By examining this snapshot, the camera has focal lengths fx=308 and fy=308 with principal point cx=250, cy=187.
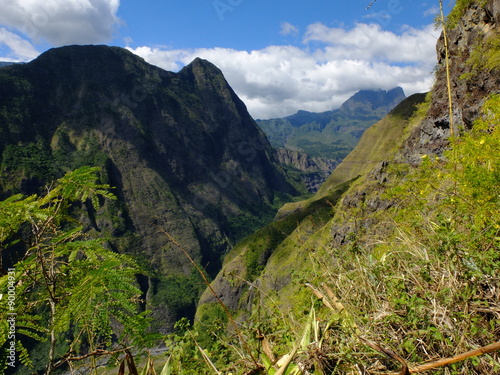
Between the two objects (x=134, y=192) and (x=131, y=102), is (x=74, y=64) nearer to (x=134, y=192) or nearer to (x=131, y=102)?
(x=131, y=102)

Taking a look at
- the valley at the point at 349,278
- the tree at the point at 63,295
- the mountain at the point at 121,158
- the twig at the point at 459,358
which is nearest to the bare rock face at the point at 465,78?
the valley at the point at 349,278

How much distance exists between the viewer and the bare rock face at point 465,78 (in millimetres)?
16562

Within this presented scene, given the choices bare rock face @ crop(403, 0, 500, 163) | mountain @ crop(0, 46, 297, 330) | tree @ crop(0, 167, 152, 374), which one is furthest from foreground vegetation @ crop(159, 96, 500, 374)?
mountain @ crop(0, 46, 297, 330)

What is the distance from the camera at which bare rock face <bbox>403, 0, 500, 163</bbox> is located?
1656 centimetres

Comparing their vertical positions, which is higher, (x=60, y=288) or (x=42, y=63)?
(x=42, y=63)

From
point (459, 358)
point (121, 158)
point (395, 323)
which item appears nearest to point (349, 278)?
point (395, 323)

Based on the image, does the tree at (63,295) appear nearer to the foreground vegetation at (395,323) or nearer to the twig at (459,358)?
the foreground vegetation at (395,323)

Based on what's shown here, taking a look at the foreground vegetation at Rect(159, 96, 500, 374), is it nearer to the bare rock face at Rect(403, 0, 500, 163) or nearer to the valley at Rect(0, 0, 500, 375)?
the valley at Rect(0, 0, 500, 375)

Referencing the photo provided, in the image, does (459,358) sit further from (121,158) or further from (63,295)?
(121,158)

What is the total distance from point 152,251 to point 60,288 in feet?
504

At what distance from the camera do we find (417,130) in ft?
95.2

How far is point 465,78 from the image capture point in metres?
18.0

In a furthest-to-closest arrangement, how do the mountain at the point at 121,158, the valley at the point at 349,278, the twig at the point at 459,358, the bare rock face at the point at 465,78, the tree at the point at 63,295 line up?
the mountain at the point at 121,158 → the bare rock face at the point at 465,78 → the valley at the point at 349,278 → the tree at the point at 63,295 → the twig at the point at 459,358

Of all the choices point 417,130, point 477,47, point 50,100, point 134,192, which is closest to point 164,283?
point 134,192
